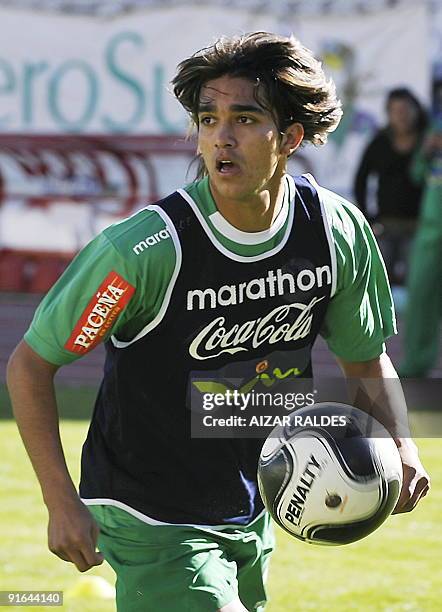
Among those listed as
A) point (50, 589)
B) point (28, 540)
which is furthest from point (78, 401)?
point (50, 589)

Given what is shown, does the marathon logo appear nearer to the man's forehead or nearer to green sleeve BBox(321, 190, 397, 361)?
the man's forehead

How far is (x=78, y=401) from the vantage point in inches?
406

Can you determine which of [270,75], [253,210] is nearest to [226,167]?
[253,210]

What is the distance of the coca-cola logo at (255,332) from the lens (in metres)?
3.94

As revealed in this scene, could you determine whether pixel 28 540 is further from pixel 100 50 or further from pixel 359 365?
pixel 100 50

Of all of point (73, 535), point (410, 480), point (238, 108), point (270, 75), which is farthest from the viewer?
point (410, 480)

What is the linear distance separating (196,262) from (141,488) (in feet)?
2.20

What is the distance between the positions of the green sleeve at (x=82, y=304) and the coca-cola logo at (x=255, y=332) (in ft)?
0.99

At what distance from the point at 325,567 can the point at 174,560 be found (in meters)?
2.59

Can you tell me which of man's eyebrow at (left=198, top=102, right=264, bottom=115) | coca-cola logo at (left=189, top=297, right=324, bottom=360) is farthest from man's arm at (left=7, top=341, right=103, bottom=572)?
man's eyebrow at (left=198, top=102, right=264, bottom=115)

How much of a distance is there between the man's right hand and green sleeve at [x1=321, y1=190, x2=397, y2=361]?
107 cm

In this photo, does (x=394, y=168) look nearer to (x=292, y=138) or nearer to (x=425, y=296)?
(x=425, y=296)

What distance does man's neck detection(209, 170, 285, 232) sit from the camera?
3.95 m

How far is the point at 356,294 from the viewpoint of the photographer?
4125 mm
